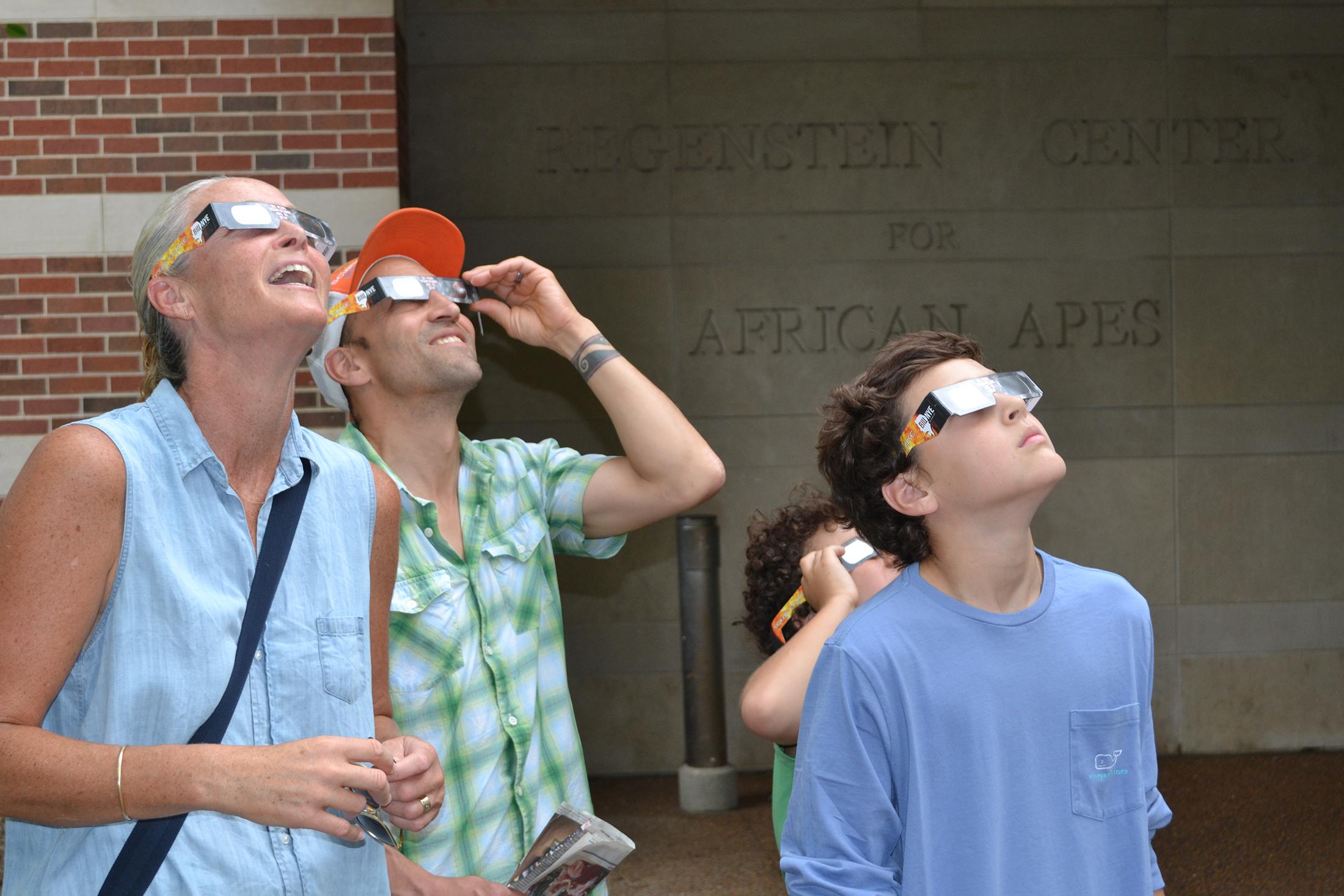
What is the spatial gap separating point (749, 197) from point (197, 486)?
239 inches

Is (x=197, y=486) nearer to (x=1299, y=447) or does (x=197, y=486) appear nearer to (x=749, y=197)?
(x=749, y=197)

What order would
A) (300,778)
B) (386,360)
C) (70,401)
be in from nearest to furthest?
(300,778), (386,360), (70,401)

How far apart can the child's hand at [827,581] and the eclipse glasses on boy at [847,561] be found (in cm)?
2

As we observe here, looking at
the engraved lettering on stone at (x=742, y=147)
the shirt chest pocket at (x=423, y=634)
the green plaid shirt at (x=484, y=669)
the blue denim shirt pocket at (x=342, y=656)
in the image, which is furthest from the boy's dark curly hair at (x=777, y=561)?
the engraved lettering on stone at (x=742, y=147)

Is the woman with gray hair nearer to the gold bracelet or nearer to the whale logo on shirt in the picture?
the gold bracelet

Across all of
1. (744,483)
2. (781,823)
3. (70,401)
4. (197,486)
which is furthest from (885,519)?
(744,483)

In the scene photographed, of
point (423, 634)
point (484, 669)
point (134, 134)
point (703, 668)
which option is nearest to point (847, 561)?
point (484, 669)

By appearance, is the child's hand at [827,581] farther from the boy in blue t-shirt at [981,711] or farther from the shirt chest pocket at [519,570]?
the shirt chest pocket at [519,570]

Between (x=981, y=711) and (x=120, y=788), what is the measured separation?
131 centimetres

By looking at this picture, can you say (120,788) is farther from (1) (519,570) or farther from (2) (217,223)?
(1) (519,570)

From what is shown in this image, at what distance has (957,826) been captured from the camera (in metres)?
1.95

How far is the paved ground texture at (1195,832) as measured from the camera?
559cm

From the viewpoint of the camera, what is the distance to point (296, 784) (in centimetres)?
167

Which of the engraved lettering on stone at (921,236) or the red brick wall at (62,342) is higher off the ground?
the engraved lettering on stone at (921,236)
